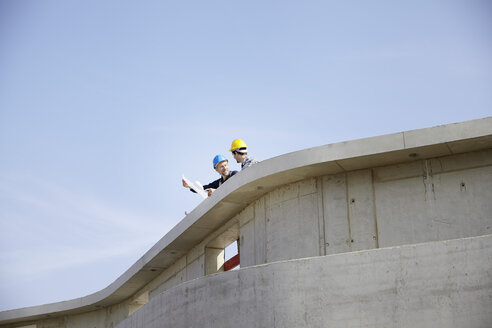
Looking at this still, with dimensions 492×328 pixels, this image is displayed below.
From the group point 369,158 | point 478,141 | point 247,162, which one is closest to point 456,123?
point 478,141

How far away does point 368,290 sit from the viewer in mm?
10359

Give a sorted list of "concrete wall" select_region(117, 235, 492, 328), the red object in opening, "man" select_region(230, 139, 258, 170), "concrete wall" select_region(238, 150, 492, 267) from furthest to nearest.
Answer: the red object in opening
"man" select_region(230, 139, 258, 170)
"concrete wall" select_region(238, 150, 492, 267)
"concrete wall" select_region(117, 235, 492, 328)

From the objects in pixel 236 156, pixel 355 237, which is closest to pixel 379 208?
pixel 355 237

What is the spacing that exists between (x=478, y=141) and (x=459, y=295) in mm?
2891

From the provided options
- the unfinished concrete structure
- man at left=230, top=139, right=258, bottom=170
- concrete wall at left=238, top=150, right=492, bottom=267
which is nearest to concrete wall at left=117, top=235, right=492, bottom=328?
the unfinished concrete structure

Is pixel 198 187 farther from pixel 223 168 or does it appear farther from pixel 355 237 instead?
pixel 355 237

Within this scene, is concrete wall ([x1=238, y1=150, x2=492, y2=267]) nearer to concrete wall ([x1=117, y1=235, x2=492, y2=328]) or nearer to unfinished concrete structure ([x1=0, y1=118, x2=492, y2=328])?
unfinished concrete structure ([x1=0, y1=118, x2=492, y2=328])

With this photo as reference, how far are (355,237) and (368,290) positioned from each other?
2390 millimetres

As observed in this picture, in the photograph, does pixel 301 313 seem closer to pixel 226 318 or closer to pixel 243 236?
pixel 226 318

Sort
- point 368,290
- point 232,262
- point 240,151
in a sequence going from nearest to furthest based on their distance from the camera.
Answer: point 368,290 < point 240,151 < point 232,262

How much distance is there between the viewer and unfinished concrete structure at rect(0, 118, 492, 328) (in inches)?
393

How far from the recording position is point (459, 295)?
9.75 metres

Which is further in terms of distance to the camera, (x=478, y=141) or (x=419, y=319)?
(x=478, y=141)

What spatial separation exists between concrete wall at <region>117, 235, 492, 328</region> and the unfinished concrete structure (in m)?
0.01
